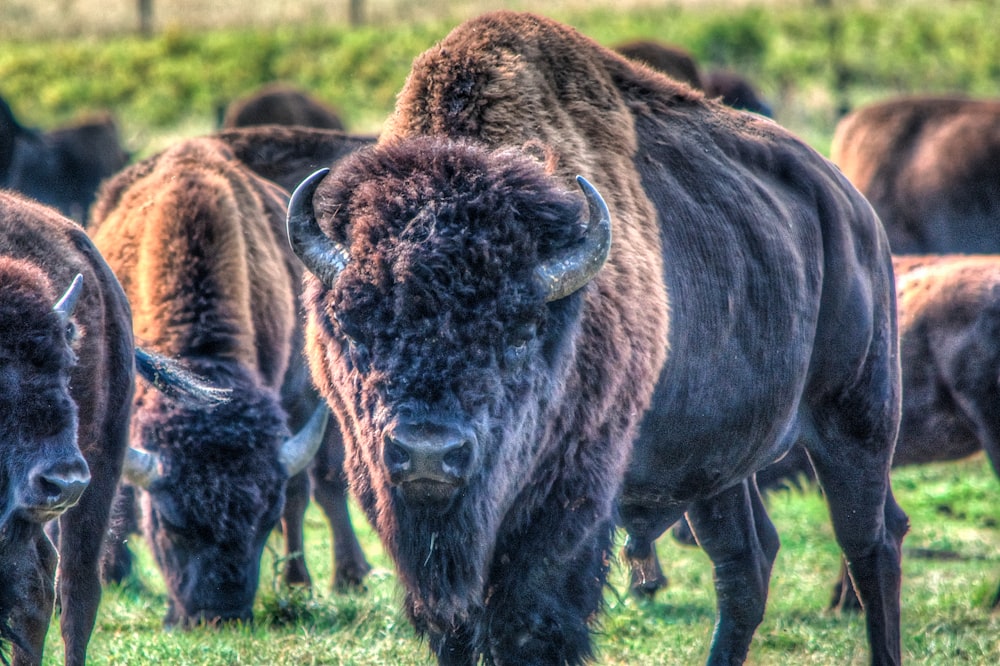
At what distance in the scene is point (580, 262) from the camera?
11.3 feet

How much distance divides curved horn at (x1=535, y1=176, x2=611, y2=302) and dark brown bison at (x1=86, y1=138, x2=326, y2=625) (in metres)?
2.79

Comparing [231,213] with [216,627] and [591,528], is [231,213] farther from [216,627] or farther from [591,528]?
[591,528]

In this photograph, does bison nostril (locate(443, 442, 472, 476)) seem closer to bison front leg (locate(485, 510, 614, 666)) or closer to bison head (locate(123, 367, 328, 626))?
bison front leg (locate(485, 510, 614, 666))

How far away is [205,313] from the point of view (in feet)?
20.2

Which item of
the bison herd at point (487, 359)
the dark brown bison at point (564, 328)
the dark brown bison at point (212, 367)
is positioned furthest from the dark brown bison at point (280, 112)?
the dark brown bison at point (564, 328)

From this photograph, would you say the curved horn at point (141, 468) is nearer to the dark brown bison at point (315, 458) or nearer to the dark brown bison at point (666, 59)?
the dark brown bison at point (315, 458)

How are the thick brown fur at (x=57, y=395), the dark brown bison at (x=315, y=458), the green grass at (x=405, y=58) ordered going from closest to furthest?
the thick brown fur at (x=57, y=395) < the dark brown bison at (x=315, y=458) < the green grass at (x=405, y=58)

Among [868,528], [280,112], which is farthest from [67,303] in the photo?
[280,112]

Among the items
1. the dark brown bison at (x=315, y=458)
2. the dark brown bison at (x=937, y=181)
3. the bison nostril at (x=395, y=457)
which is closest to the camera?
the bison nostril at (x=395, y=457)

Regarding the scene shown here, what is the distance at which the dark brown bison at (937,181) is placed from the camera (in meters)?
12.3

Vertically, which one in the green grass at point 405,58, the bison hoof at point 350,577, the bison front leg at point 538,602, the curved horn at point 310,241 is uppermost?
the curved horn at point 310,241

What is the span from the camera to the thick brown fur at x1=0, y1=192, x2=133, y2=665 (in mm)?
3684

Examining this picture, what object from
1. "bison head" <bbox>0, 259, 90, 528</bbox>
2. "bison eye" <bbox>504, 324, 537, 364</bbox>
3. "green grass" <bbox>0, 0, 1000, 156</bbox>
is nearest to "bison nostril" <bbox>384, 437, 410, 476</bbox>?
"bison eye" <bbox>504, 324, 537, 364</bbox>

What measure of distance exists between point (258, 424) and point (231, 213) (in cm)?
139
